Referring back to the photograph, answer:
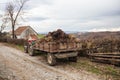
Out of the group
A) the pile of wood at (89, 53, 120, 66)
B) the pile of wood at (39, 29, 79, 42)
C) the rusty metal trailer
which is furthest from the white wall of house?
the pile of wood at (89, 53, 120, 66)

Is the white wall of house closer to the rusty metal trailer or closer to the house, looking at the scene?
the house

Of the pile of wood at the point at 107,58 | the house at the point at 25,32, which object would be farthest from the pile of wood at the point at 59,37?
the house at the point at 25,32

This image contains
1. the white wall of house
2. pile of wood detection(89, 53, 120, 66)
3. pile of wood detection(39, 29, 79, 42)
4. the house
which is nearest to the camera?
pile of wood detection(89, 53, 120, 66)

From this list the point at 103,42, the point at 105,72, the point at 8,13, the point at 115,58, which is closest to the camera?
the point at 105,72

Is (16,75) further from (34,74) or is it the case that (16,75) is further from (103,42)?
(103,42)

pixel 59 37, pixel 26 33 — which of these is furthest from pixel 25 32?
pixel 59 37

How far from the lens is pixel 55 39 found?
12.7 metres

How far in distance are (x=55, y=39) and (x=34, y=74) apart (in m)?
3.94

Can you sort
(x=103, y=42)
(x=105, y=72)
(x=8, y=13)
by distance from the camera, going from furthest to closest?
(x=8, y=13) < (x=103, y=42) < (x=105, y=72)

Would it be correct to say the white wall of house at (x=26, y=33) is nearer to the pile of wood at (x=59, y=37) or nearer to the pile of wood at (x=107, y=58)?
the pile of wood at (x=59, y=37)

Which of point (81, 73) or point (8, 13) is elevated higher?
point (8, 13)

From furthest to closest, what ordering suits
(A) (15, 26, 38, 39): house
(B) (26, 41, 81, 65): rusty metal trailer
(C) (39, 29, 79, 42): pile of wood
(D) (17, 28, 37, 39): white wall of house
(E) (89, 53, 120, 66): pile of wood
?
(D) (17, 28, 37, 39): white wall of house
(A) (15, 26, 38, 39): house
(C) (39, 29, 79, 42): pile of wood
(B) (26, 41, 81, 65): rusty metal trailer
(E) (89, 53, 120, 66): pile of wood

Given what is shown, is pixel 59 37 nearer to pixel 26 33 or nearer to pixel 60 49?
pixel 60 49

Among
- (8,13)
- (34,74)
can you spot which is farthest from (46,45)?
(8,13)
